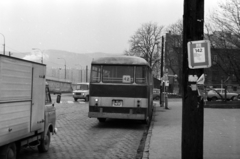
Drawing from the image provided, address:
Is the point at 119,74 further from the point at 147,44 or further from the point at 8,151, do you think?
the point at 147,44

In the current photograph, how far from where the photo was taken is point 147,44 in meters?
64.1

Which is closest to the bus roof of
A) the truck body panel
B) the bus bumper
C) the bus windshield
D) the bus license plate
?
the bus windshield

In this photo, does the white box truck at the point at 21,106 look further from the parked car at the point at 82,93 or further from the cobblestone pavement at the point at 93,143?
the parked car at the point at 82,93

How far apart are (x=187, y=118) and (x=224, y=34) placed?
2032cm

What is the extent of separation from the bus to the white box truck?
5.29 meters

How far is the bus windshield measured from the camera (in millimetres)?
13109

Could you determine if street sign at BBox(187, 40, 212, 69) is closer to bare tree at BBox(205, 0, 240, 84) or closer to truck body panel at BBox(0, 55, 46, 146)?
truck body panel at BBox(0, 55, 46, 146)

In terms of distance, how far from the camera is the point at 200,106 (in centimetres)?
557

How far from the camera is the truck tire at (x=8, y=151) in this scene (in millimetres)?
5711

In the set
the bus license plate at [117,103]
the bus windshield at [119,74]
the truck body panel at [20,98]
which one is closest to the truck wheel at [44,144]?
the truck body panel at [20,98]

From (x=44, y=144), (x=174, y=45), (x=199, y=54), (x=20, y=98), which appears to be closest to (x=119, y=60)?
(x=44, y=144)

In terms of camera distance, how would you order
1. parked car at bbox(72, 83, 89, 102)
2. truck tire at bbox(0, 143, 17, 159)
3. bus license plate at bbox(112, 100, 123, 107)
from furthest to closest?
parked car at bbox(72, 83, 89, 102) < bus license plate at bbox(112, 100, 123, 107) < truck tire at bbox(0, 143, 17, 159)

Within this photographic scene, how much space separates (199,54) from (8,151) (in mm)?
3877

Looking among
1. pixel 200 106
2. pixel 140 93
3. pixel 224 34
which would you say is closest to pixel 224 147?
pixel 200 106
